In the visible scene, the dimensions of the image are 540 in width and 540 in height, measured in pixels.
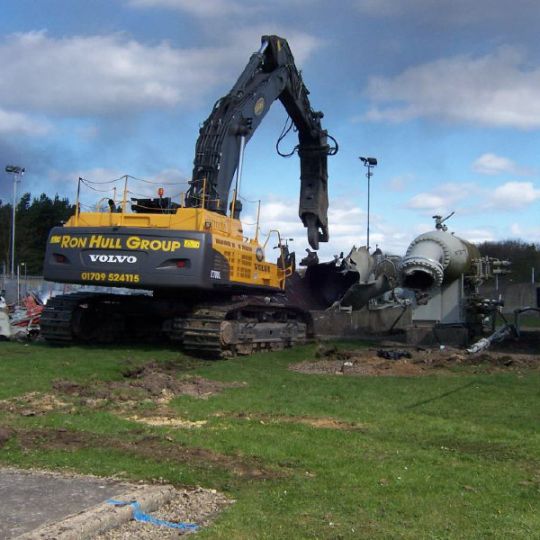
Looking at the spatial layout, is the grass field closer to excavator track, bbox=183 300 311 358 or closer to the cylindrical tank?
excavator track, bbox=183 300 311 358

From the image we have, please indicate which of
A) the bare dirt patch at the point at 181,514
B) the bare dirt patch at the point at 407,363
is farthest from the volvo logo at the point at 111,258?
the bare dirt patch at the point at 181,514

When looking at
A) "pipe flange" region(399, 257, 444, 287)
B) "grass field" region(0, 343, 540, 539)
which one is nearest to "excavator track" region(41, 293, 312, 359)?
"grass field" region(0, 343, 540, 539)

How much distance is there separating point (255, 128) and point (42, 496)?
13944 millimetres

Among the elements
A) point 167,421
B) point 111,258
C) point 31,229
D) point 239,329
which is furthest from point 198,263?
point 31,229

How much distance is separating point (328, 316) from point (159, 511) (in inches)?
773

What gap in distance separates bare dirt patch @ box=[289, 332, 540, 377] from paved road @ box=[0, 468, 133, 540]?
27.3ft

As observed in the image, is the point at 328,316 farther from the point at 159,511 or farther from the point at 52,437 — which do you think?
the point at 159,511

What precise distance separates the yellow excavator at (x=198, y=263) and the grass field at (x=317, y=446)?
8.50 ft

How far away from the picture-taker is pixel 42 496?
535cm

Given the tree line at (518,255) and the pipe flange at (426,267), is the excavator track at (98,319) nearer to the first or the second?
the pipe flange at (426,267)

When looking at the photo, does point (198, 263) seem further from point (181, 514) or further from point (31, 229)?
point (31, 229)

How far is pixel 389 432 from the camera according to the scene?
320 inches

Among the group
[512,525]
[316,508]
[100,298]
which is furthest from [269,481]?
[100,298]

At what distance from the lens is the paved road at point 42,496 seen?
4766 mm
